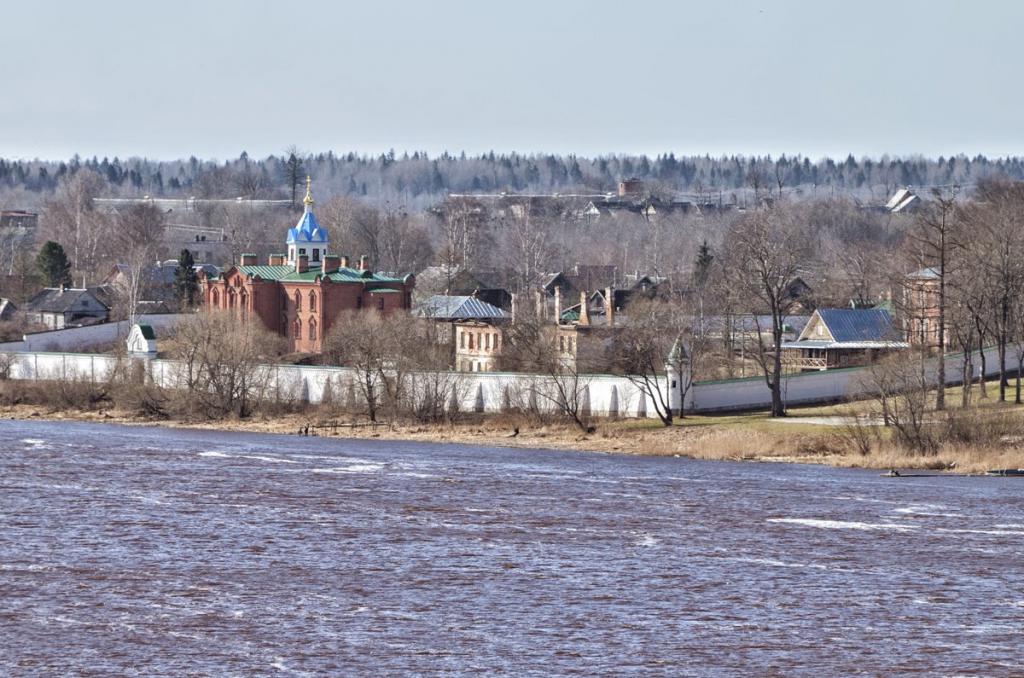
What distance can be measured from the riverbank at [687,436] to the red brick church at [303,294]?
16.1 m

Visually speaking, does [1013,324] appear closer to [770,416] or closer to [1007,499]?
[770,416]

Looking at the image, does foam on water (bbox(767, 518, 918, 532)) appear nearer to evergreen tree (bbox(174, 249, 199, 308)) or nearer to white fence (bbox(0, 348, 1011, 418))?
white fence (bbox(0, 348, 1011, 418))

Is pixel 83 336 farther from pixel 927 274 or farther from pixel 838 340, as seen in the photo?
pixel 927 274

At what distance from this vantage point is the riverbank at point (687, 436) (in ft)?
151

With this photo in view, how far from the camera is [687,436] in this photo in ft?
167

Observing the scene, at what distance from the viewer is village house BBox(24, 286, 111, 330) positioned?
9012 cm

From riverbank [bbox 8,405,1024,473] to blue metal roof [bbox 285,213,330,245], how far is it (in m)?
21.0

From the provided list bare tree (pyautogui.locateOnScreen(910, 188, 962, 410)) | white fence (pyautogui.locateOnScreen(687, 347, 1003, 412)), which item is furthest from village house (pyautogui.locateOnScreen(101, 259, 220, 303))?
white fence (pyautogui.locateOnScreen(687, 347, 1003, 412))

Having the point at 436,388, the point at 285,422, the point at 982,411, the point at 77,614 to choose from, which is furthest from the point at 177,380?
the point at 77,614

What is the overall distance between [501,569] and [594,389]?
Result: 82.5 feet

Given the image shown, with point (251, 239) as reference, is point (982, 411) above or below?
below

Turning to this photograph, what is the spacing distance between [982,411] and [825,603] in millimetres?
25791

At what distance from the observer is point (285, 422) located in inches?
2271

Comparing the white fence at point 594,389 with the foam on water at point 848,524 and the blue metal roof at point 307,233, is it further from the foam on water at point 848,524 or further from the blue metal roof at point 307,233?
the blue metal roof at point 307,233
